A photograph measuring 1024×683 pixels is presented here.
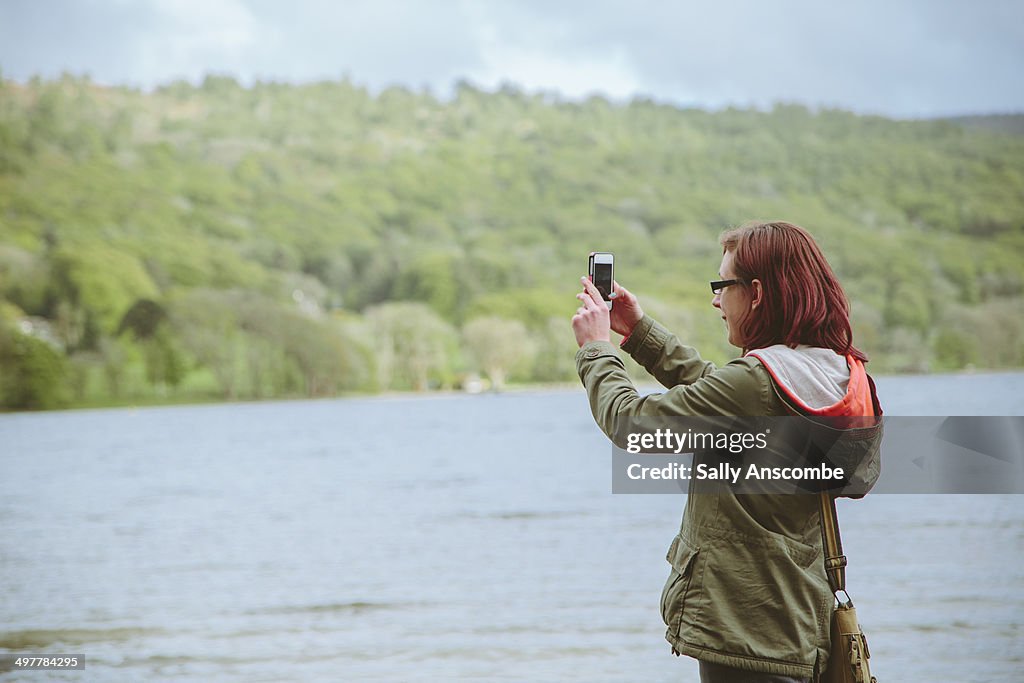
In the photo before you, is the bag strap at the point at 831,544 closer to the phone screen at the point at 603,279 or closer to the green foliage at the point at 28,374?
the phone screen at the point at 603,279

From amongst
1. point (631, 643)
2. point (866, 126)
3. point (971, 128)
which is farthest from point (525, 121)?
point (631, 643)

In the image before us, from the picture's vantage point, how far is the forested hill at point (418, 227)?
278ft

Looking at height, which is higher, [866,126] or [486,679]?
[866,126]

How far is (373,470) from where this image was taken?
104ft

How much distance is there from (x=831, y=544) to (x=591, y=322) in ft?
2.12

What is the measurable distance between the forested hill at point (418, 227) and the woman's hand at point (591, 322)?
65.0 m

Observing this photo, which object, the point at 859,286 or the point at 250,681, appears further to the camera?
the point at 859,286

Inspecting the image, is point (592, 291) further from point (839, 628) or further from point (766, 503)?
point (839, 628)

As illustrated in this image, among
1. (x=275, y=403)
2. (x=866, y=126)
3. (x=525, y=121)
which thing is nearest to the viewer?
(x=275, y=403)

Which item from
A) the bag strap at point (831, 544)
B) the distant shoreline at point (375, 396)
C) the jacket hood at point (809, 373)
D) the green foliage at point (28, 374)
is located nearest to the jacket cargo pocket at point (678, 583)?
the bag strap at point (831, 544)

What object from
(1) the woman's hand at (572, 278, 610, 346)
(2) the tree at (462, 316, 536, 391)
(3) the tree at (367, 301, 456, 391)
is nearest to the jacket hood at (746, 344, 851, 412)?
(1) the woman's hand at (572, 278, 610, 346)

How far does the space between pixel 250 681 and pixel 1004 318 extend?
97789 mm

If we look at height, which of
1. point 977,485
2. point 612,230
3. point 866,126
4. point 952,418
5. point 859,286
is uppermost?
point 866,126

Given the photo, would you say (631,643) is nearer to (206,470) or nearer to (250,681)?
(250,681)
